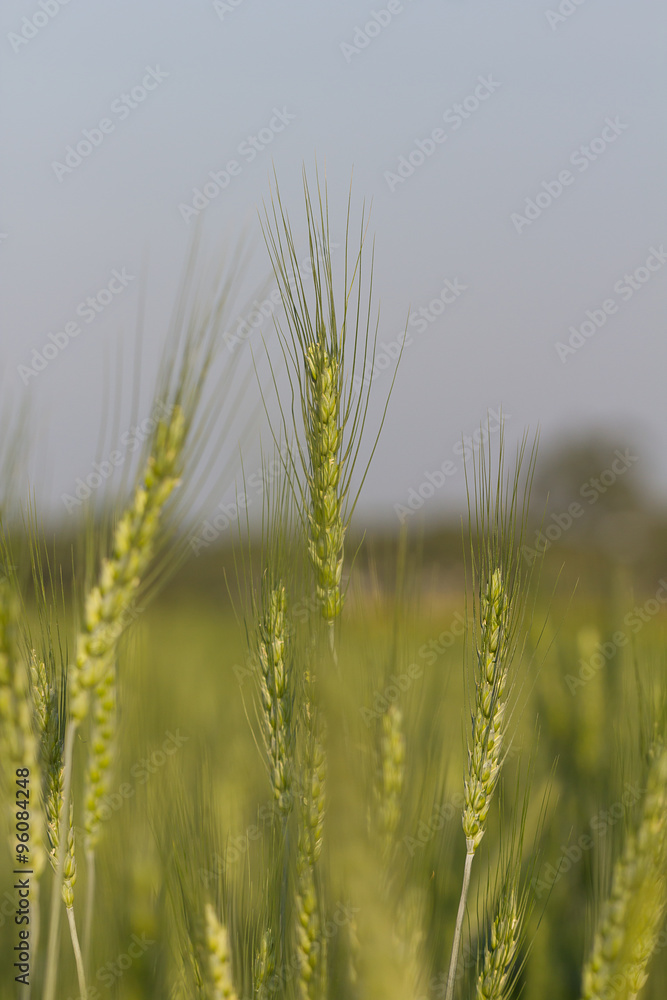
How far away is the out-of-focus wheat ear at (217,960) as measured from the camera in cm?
117

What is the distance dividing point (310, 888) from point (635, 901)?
55 centimetres

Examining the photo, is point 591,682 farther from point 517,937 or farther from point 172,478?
point 172,478

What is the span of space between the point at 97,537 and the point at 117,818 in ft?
3.36

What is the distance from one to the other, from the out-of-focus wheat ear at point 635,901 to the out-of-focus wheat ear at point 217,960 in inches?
24.0

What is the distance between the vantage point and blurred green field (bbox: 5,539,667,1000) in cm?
130

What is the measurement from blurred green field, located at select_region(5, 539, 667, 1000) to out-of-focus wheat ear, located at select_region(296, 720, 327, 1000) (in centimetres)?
5

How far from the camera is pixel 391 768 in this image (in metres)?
1.63

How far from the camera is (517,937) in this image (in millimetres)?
1431
